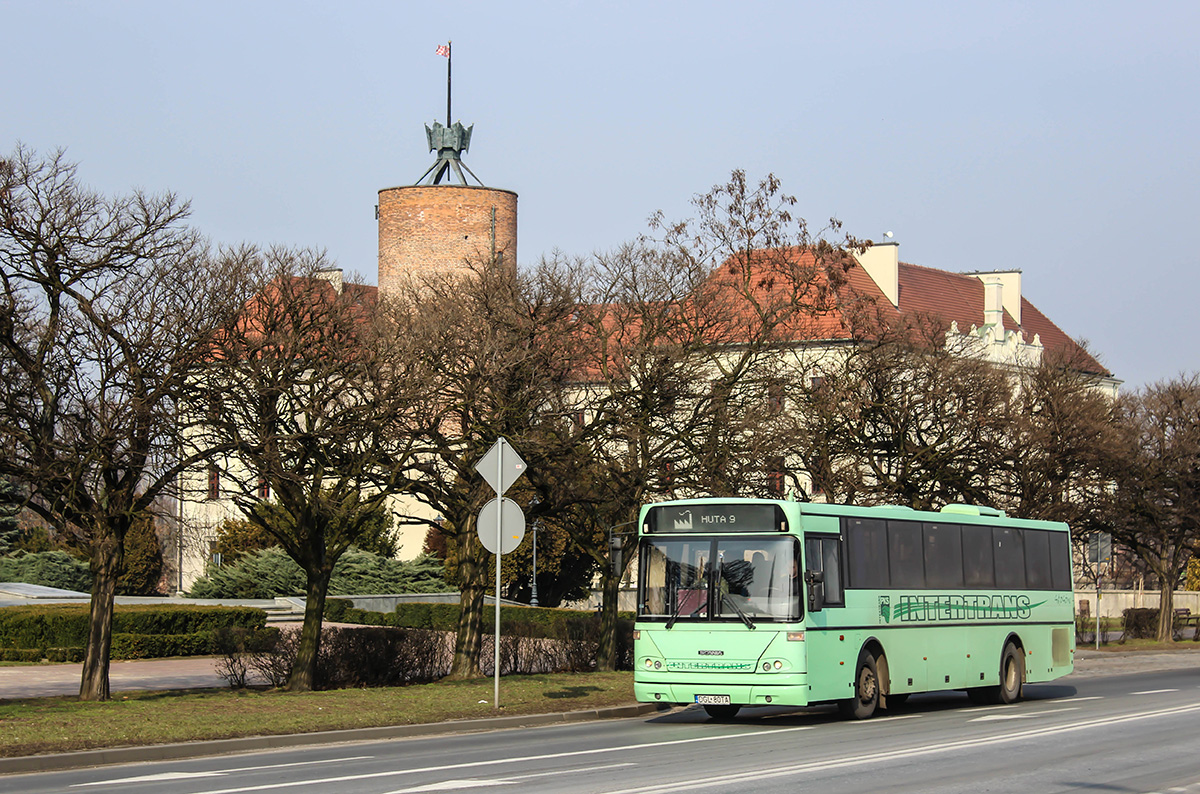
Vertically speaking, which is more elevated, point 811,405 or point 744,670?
point 811,405

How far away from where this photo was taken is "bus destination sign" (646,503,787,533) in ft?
63.4

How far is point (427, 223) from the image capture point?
72750 millimetres

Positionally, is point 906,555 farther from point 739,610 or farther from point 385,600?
point 385,600

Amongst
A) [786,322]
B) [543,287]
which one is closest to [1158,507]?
[786,322]

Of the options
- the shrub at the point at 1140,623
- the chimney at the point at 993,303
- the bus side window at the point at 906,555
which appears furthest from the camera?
the chimney at the point at 993,303

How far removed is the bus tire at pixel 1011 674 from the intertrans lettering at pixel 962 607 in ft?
1.82

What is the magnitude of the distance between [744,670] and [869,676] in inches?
100

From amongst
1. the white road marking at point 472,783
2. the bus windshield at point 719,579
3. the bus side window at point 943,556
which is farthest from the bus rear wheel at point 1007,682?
the white road marking at point 472,783

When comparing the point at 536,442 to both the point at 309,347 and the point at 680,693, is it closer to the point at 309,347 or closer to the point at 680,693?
the point at 309,347

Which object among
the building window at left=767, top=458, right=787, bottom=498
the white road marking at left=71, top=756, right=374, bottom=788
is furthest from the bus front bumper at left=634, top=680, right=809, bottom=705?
the building window at left=767, top=458, right=787, bottom=498

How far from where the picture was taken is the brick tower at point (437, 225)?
7238 cm

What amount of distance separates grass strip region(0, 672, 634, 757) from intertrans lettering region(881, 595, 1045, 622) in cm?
432

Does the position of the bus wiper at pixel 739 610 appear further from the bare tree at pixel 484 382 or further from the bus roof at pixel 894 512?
the bare tree at pixel 484 382

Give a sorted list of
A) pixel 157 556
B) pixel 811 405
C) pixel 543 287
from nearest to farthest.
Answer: pixel 543 287, pixel 811 405, pixel 157 556
